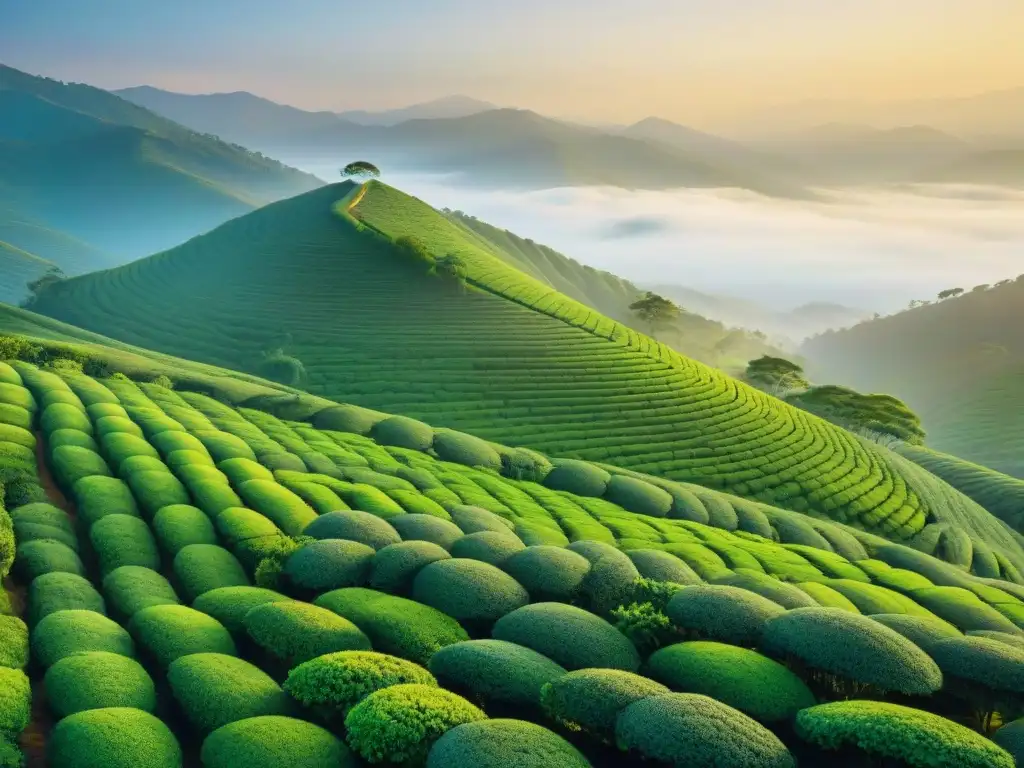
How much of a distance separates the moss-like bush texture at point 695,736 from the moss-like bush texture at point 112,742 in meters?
7.98

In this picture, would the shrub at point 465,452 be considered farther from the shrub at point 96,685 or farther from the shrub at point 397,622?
the shrub at point 96,685

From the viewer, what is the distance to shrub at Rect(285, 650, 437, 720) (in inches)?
513

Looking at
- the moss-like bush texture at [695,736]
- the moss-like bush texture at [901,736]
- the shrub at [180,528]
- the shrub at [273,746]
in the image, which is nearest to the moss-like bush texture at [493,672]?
the moss-like bush texture at [695,736]

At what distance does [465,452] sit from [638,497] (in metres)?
9.73

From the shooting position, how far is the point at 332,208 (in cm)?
9575

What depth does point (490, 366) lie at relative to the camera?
211 ft

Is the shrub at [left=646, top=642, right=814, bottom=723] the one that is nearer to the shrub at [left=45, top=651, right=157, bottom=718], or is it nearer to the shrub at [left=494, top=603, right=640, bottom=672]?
the shrub at [left=494, top=603, right=640, bottom=672]

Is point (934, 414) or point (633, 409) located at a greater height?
point (934, 414)

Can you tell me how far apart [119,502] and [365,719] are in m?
A: 14.3

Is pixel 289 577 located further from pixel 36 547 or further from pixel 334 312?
pixel 334 312

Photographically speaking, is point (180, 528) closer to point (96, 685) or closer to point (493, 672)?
point (96, 685)

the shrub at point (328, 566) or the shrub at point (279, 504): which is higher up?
the shrub at point (328, 566)

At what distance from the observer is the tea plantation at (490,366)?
5275 cm

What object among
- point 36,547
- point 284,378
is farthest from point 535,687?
point 284,378
